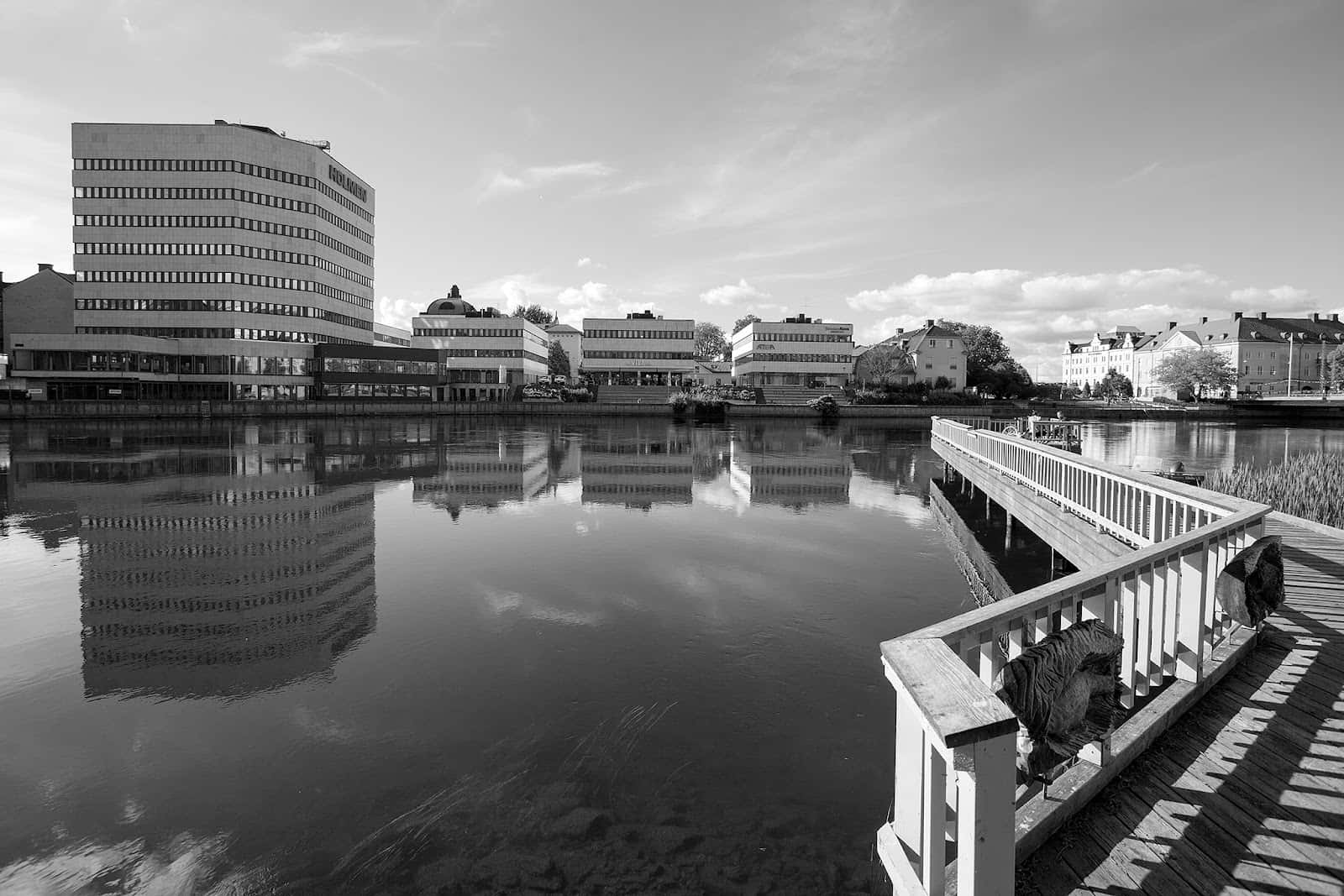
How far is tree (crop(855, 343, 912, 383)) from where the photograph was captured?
106812 millimetres

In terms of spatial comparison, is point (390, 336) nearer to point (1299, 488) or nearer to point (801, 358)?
point (801, 358)

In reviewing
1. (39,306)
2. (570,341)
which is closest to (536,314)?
(570,341)

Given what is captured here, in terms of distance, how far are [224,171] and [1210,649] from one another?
99.6 metres

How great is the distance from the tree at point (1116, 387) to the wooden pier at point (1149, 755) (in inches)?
6045

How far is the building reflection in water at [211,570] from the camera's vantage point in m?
9.14

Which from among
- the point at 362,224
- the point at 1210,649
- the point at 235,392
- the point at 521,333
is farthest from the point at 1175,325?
the point at 1210,649

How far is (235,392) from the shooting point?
275 feet

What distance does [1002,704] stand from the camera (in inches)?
101

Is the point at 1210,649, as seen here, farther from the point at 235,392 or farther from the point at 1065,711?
the point at 235,392

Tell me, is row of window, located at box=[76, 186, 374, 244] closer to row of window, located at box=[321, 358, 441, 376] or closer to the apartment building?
the apartment building

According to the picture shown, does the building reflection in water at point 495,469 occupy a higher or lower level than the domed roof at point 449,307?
lower

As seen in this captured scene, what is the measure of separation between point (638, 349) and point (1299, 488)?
92.9 meters

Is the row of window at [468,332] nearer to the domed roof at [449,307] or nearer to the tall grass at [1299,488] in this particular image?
the domed roof at [449,307]

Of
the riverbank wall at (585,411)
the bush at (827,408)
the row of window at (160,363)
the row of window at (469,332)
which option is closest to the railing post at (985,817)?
the riverbank wall at (585,411)
